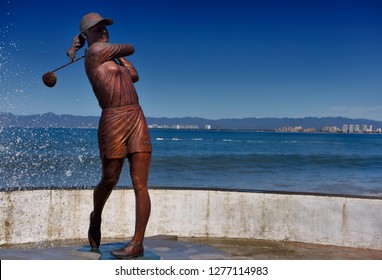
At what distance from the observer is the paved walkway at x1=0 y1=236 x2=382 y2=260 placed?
5735 millimetres

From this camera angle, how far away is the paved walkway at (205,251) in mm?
5735

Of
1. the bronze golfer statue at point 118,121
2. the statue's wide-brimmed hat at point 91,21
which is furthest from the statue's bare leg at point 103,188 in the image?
the statue's wide-brimmed hat at point 91,21

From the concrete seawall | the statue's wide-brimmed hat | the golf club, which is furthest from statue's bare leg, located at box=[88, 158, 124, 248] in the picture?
the concrete seawall

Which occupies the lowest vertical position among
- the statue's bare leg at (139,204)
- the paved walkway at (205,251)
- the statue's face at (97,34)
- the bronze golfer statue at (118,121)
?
the paved walkway at (205,251)

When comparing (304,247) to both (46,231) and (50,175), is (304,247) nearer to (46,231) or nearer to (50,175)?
(46,231)

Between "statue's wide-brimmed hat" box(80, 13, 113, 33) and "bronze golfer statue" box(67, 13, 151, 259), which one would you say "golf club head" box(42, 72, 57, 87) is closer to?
"bronze golfer statue" box(67, 13, 151, 259)

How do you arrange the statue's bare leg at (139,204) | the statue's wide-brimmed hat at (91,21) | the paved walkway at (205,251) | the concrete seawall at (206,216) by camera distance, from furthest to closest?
the concrete seawall at (206,216) < the paved walkway at (205,251) < the statue's wide-brimmed hat at (91,21) < the statue's bare leg at (139,204)

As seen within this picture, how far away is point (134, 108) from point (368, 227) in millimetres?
4781

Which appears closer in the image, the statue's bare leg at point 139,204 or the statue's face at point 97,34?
the statue's bare leg at point 139,204

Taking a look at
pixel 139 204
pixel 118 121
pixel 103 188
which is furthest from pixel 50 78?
pixel 139 204

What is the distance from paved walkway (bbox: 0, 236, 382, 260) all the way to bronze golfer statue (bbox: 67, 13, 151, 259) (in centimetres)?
59

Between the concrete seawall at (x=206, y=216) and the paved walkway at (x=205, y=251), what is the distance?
20 centimetres

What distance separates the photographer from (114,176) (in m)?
5.62

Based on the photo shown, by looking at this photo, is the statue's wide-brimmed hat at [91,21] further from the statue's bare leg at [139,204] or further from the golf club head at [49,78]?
the statue's bare leg at [139,204]
